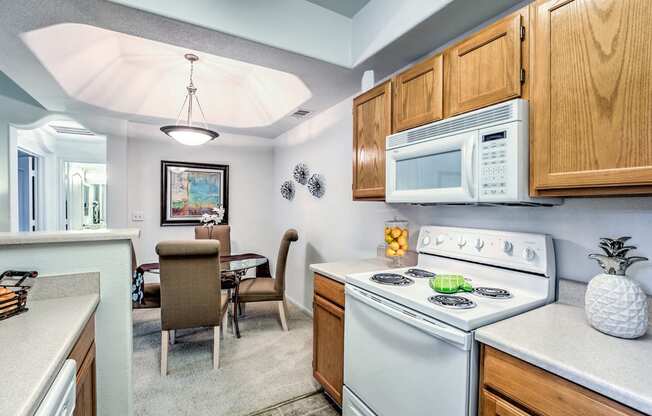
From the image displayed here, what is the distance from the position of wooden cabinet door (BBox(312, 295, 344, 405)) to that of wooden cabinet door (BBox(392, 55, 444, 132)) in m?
1.18

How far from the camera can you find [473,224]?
1735 mm

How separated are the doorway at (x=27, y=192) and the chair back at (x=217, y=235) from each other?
9.60ft

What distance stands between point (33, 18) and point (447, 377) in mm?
2739

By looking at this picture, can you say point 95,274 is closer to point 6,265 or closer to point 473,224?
point 6,265

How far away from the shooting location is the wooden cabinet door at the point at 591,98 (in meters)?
0.92

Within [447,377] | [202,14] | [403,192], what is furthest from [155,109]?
[447,377]

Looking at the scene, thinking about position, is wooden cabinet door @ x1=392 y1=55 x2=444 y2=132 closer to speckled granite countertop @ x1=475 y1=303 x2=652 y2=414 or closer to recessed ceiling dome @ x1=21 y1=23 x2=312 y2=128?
speckled granite countertop @ x1=475 y1=303 x2=652 y2=414

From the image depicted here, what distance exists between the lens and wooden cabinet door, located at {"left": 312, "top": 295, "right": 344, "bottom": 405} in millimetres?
1802

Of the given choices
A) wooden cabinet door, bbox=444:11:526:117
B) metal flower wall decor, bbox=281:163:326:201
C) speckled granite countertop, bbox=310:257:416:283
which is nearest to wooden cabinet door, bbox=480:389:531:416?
speckled granite countertop, bbox=310:257:416:283

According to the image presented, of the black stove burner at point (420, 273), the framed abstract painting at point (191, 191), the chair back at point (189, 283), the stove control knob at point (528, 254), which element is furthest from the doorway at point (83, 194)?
the stove control knob at point (528, 254)

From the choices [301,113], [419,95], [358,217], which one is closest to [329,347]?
[358,217]

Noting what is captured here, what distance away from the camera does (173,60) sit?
2.96 metres

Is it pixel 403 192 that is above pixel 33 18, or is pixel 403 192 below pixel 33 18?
below

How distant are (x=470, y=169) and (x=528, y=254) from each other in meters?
0.46
